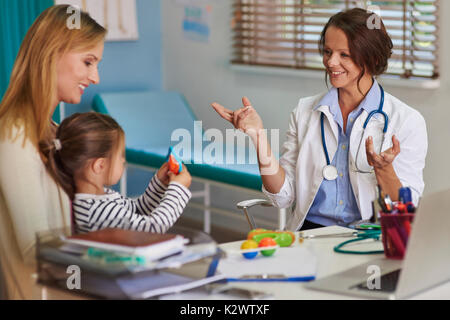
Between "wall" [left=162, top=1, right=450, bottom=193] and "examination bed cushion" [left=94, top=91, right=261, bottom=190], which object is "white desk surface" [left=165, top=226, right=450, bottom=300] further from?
"examination bed cushion" [left=94, top=91, right=261, bottom=190]

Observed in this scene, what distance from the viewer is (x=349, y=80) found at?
7.43 feet

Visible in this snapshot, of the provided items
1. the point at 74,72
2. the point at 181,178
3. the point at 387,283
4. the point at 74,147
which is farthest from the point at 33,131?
the point at 387,283

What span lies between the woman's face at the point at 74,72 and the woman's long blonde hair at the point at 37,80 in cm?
3

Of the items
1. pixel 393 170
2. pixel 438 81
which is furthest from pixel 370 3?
pixel 393 170

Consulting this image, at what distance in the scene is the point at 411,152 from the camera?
2.21 m

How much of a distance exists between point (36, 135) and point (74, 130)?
0.09 metres

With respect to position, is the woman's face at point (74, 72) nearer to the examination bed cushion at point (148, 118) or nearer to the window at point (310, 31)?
the window at point (310, 31)

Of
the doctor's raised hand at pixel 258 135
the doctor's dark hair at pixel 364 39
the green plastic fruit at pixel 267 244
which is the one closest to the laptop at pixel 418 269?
the green plastic fruit at pixel 267 244

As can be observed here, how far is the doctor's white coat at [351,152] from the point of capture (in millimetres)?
2193

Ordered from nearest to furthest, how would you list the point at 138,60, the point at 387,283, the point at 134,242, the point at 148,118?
the point at 134,242 < the point at 387,283 < the point at 148,118 < the point at 138,60

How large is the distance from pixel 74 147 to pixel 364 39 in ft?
3.33

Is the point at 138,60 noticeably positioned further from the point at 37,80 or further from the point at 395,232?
the point at 395,232
